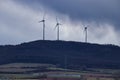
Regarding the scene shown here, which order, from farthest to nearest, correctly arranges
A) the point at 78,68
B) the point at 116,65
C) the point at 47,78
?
1. the point at 116,65
2. the point at 78,68
3. the point at 47,78

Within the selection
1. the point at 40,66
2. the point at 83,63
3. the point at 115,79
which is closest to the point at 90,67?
the point at 83,63

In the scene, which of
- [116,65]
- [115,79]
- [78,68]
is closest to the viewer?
[115,79]

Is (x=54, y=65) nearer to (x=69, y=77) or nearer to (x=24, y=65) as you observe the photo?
(x=24, y=65)

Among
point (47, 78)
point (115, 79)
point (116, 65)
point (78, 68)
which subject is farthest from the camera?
point (116, 65)

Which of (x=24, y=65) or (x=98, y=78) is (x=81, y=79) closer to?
(x=98, y=78)

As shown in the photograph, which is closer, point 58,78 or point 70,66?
point 58,78

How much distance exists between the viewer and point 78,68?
7347 inches

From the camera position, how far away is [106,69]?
19125 centimetres

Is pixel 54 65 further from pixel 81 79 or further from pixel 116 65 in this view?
pixel 81 79

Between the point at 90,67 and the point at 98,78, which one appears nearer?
the point at 98,78

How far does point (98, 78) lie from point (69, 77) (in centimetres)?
689

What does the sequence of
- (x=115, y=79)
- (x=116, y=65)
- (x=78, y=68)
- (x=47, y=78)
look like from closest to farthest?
(x=47, y=78), (x=115, y=79), (x=78, y=68), (x=116, y=65)

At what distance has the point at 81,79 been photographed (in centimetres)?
12612

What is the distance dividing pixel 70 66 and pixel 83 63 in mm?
5365
